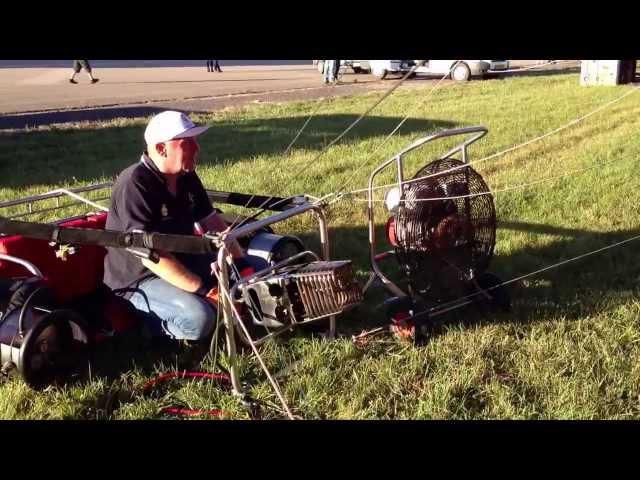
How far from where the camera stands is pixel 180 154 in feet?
12.5

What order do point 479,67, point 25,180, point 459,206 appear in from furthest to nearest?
point 479,67 → point 25,180 → point 459,206

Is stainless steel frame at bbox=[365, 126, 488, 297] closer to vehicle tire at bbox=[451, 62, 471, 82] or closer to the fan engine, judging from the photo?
the fan engine

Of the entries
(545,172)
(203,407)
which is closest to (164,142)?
(203,407)

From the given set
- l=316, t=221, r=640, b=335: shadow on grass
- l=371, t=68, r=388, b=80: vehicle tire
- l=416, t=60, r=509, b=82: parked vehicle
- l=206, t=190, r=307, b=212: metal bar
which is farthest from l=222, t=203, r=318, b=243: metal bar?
l=371, t=68, r=388, b=80: vehicle tire

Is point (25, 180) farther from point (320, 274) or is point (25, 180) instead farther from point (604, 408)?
point (604, 408)

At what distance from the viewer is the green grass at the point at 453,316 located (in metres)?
3.48

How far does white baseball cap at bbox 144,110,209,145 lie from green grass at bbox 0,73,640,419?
4.14 ft

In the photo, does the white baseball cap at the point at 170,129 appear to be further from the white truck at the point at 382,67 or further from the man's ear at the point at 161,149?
the white truck at the point at 382,67

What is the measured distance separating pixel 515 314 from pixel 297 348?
147cm

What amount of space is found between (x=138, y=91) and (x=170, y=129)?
15.7 metres

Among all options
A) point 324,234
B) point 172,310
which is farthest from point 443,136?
point 172,310

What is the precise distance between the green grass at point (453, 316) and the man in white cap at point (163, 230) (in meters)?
0.31

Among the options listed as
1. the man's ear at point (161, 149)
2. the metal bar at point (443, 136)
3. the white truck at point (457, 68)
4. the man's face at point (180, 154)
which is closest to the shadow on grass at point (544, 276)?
the metal bar at point (443, 136)

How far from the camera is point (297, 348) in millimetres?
3998
